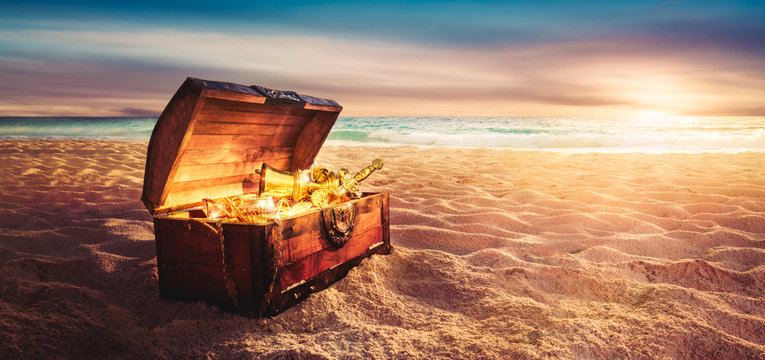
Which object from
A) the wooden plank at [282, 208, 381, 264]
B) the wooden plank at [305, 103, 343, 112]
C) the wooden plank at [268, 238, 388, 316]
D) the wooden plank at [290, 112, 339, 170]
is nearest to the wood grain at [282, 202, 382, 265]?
the wooden plank at [282, 208, 381, 264]

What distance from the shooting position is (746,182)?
18.3 ft

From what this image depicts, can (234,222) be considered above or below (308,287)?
above

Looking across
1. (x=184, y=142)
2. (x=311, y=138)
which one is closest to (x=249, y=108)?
(x=184, y=142)

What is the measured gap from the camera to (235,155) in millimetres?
2758

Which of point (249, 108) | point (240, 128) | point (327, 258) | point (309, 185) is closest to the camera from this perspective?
point (327, 258)

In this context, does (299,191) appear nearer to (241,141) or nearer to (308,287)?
(241,141)

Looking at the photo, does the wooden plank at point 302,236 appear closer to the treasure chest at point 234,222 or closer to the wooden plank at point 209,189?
the treasure chest at point 234,222

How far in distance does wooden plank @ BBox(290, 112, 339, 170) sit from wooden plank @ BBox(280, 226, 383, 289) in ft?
2.69

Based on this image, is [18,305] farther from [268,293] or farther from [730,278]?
[730,278]

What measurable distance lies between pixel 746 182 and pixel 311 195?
19.8 feet

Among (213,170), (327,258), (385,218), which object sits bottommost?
(327,258)

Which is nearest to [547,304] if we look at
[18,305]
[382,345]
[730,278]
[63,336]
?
[382,345]

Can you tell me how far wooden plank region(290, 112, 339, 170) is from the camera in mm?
3066

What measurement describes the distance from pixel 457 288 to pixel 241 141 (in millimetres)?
1614
